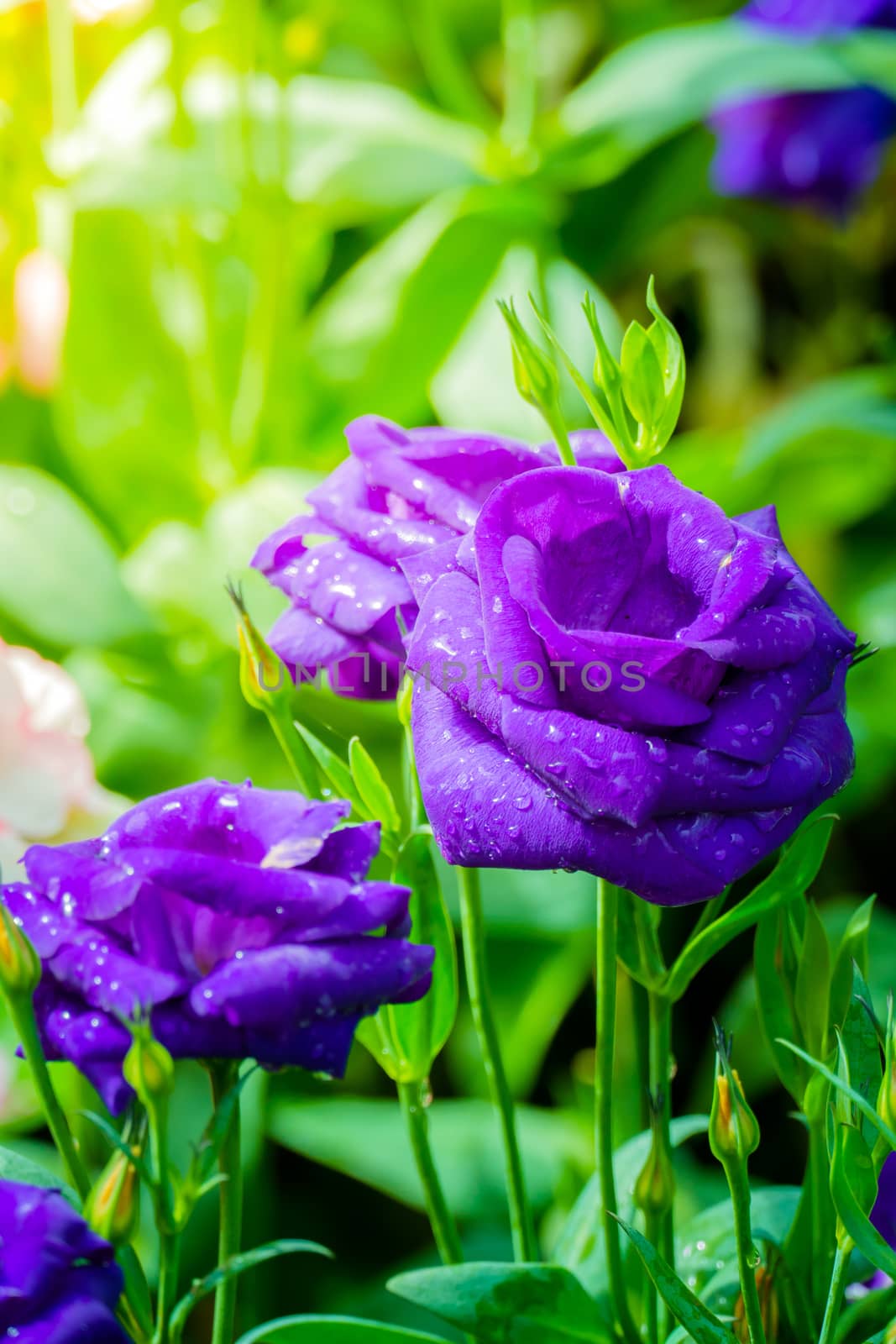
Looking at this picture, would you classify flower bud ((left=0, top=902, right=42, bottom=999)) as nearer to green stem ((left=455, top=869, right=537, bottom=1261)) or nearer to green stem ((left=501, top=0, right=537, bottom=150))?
green stem ((left=455, top=869, right=537, bottom=1261))

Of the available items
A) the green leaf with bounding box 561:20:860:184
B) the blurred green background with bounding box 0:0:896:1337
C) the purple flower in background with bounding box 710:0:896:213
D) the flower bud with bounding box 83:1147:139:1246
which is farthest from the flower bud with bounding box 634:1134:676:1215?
the purple flower in background with bounding box 710:0:896:213

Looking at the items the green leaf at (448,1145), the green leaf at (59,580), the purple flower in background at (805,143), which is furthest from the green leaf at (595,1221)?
the purple flower in background at (805,143)

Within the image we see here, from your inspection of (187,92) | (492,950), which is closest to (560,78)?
(187,92)

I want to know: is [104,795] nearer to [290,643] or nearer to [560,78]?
[290,643]

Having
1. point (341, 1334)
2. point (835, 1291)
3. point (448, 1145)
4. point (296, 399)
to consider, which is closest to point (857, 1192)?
point (835, 1291)

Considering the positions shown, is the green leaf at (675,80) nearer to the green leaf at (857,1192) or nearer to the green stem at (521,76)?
the green stem at (521,76)
